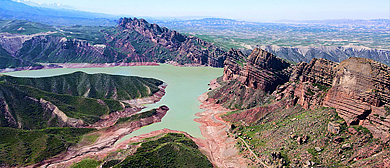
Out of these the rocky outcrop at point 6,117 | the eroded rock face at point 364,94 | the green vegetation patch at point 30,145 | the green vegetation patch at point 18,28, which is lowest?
the green vegetation patch at point 30,145

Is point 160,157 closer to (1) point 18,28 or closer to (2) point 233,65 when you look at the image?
(2) point 233,65

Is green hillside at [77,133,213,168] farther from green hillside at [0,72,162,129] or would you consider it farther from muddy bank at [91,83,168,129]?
green hillside at [0,72,162,129]

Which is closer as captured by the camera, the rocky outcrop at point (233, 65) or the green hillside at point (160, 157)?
the green hillside at point (160, 157)

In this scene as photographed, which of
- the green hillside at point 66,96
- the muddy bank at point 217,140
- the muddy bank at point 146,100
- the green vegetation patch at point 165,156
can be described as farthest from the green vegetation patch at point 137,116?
the green vegetation patch at point 165,156

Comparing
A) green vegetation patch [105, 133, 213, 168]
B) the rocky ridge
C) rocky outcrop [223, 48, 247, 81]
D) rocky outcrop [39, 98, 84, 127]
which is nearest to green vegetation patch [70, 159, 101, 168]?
green vegetation patch [105, 133, 213, 168]

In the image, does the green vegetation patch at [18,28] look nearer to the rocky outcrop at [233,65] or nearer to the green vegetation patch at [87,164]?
the rocky outcrop at [233,65]

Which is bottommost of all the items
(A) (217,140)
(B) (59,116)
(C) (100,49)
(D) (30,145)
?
(A) (217,140)

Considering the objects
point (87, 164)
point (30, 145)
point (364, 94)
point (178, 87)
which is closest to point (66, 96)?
point (30, 145)
